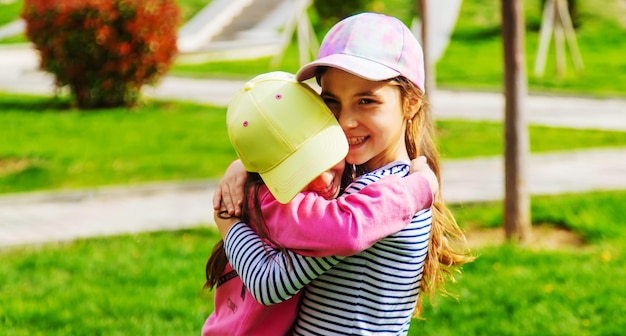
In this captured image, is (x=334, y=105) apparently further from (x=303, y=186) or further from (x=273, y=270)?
(x=273, y=270)

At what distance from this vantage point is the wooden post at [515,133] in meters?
5.53

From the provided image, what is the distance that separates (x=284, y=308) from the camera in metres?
2.03

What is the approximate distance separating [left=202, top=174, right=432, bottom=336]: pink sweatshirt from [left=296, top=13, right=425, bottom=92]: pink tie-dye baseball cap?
24 cm

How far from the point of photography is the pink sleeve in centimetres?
185

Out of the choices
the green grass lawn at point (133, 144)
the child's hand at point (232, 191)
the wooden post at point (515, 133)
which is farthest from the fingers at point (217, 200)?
the green grass lawn at point (133, 144)

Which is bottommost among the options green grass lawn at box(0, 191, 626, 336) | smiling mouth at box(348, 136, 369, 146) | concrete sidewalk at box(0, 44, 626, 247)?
concrete sidewalk at box(0, 44, 626, 247)

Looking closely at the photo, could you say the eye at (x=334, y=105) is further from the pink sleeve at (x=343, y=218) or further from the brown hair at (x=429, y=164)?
the pink sleeve at (x=343, y=218)

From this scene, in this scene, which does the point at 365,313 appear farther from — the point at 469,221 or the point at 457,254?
the point at 469,221

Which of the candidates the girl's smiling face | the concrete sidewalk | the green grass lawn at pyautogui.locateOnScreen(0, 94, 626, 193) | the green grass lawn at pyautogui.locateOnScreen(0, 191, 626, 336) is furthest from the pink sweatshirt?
the green grass lawn at pyautogui.locateOnScreen(0, 94, 626, 193)

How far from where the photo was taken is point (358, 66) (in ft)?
6.28

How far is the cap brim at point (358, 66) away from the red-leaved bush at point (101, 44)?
10842 mm

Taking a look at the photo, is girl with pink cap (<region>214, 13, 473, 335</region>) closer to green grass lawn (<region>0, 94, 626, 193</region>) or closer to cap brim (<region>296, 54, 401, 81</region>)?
cap brim (<region>296, 54, 401, 81</region>)

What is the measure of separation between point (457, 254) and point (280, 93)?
75 centimetres

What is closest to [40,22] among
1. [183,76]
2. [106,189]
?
[183,76]
